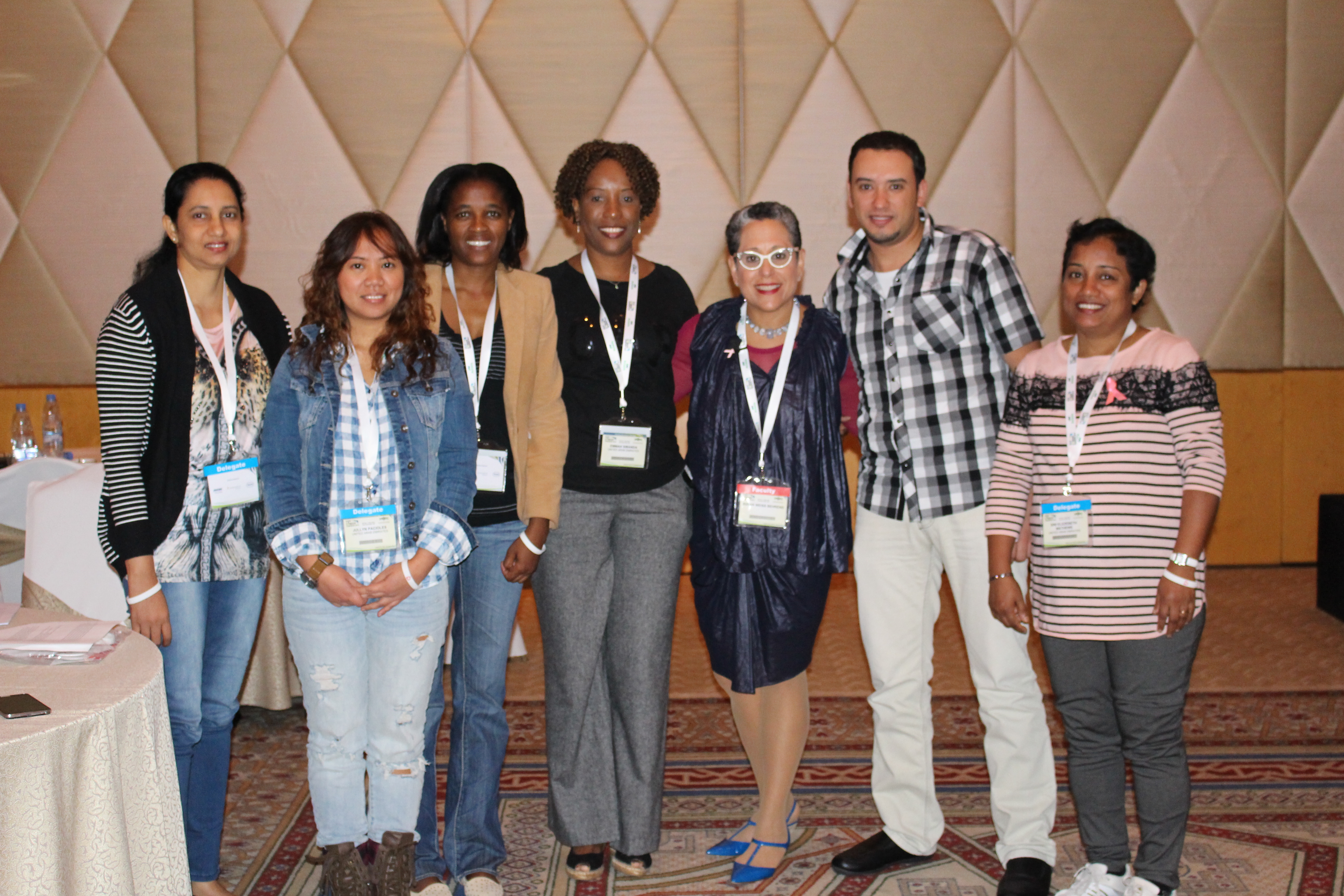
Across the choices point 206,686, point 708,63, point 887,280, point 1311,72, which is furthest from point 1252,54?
point 206,686

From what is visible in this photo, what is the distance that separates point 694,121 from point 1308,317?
10.6 feet

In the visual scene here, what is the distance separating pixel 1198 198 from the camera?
526 cm

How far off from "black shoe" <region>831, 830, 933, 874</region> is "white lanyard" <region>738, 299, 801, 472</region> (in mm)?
951

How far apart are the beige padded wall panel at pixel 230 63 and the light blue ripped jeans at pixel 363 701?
149 inches

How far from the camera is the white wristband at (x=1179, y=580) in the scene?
2.07 metres

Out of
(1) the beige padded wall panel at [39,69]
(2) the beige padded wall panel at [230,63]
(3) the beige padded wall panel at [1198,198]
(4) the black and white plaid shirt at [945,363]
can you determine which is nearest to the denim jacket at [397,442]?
(4) the black and white plaid shirt at [945,363]

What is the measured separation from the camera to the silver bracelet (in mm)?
2064

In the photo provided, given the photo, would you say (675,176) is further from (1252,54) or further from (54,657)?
(54,657)

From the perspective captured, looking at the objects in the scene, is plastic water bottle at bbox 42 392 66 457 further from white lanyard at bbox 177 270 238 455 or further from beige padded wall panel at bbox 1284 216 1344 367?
beige padded wall panel at bbox 1284 216 1344 367

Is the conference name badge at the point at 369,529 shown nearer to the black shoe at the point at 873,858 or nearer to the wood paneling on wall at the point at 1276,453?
the black shoe at the point at 873,858

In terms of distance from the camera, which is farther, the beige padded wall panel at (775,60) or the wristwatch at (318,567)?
Answer: the beige padded wall panel at (775,60)

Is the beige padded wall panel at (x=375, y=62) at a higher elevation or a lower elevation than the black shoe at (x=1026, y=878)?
higher

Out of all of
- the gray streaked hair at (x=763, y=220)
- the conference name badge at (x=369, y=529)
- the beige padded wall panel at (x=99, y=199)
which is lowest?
the conference name badge at (x=369, y=529)

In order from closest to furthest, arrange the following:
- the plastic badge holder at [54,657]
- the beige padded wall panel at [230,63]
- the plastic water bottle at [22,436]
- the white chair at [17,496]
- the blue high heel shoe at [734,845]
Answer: the plastic badge holder at [54,657] → the blue high heel shoe at [734,845] → the white chair at [17,496] → the plastic water bottle at [22,436] → the beige padded wall panel at [230,63]
